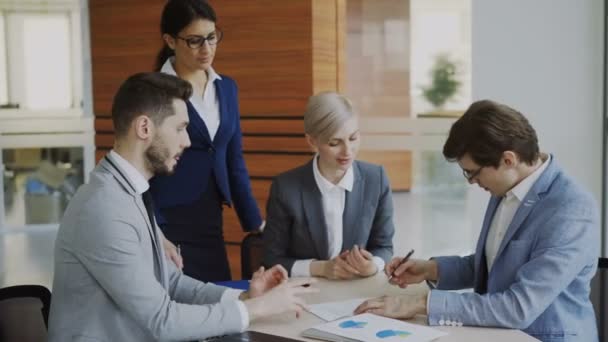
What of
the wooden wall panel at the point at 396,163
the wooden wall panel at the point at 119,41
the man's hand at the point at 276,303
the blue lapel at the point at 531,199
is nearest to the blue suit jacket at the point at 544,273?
the blue lapel at the point at 531,199

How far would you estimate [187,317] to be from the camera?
2.15 m

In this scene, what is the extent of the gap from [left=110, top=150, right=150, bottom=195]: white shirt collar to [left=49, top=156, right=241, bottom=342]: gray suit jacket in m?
0.02

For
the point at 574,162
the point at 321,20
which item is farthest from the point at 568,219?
the point at 321,20

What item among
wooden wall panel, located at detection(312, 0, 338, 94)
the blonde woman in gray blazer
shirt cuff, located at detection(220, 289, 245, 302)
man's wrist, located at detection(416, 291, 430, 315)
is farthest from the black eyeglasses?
wooden wall panel, located at detection(312, 0, 338, 94)

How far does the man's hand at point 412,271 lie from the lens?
108 inches

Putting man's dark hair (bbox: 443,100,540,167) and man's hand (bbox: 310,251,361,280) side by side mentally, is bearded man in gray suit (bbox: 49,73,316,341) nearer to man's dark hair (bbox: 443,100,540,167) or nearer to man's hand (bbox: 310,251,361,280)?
man's hand (bbox: 310,251,361,280)

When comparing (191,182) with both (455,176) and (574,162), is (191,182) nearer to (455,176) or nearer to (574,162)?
(574,162)

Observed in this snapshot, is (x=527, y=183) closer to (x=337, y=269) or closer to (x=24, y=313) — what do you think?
(x=337, y=269)

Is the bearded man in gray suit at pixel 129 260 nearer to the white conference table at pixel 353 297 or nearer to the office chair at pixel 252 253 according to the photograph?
the white conference table at pixel 353 297

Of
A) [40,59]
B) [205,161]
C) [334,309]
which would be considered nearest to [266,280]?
[334,309]

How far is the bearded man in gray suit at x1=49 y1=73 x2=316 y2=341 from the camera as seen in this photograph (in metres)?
2.14

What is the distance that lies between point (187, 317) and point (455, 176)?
16.4 ft

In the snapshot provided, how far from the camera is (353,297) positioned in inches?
104

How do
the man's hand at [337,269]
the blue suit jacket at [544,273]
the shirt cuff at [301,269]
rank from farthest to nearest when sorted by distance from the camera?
the shirt cuff at [301,269]
the man's hand at [337,269]
the blue suit jacket at [544,273]
